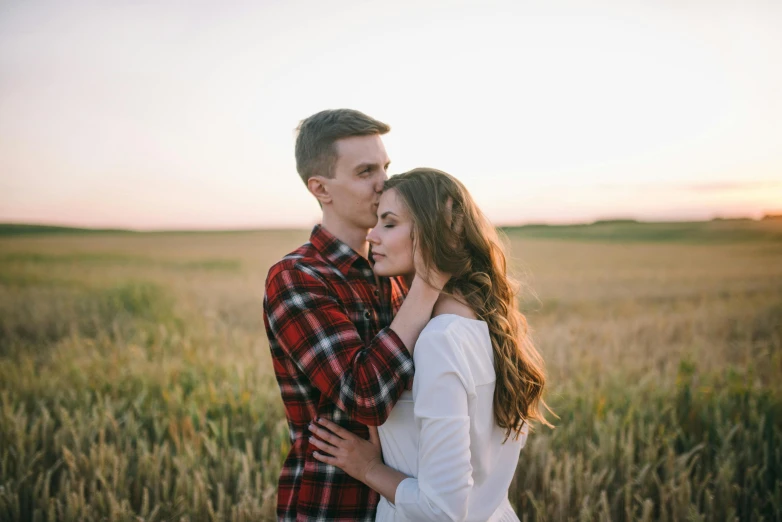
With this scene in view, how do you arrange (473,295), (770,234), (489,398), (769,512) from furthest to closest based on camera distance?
(770,234), (769,512), (473,295), (489,398)

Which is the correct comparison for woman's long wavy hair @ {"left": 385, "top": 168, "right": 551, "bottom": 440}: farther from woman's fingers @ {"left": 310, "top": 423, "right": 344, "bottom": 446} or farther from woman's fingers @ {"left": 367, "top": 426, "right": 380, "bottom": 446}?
woman's fingers @ {"left": 310, "top": 423, "right": 344, "bottom": 446}

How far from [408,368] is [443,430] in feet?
0.93

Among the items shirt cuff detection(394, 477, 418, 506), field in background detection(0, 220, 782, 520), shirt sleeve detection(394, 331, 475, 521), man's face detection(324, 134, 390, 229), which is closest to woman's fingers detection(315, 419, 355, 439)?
shirt cuff detection(394, 477, 418, 506)

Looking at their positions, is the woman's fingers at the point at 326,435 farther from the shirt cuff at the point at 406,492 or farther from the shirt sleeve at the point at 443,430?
the shirt sleeve at the point at 443,430

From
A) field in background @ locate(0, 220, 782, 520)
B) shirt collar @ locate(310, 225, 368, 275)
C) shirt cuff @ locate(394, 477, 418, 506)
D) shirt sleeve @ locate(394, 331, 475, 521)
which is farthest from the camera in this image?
field in background @ locate(0, 220, 782, 520)

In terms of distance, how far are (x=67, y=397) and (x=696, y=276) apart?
15.2 metres

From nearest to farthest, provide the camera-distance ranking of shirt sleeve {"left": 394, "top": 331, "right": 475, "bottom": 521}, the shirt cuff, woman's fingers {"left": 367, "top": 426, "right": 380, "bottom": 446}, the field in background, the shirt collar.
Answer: shirt sleeve {"left": 394, "top": 331, "right": 475, "bottom": 521}
the shirt cuff
woman's fingers {"left": 367, "top": 426, "right": 380, "bottom": 446}
the shirt collar
the field in background

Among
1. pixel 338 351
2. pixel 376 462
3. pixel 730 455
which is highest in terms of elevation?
pixel 338 351

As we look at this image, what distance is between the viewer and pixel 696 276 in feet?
Answer: 49.7

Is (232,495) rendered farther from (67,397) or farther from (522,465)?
(67,397)

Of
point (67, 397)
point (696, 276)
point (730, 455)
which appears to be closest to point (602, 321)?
point (730, 455)

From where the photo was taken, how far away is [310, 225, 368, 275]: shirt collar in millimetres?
2459

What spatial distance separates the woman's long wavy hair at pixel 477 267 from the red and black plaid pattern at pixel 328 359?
1.17 ft

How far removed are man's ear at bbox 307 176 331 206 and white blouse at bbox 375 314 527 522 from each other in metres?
1.00
